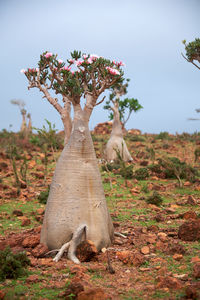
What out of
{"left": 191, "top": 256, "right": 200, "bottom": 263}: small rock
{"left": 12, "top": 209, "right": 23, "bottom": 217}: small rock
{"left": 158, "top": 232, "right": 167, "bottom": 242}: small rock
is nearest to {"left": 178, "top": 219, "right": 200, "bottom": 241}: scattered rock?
{"left": 158, "top": 232, "right": 167, "bottom": 242}: small rock

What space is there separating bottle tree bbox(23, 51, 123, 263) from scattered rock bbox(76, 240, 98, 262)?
7 cm

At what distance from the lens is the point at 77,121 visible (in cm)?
507

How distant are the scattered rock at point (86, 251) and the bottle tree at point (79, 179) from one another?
0.07 meters

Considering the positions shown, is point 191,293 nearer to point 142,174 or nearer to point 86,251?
point 86,251

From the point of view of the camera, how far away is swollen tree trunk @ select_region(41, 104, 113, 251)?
4672 mm

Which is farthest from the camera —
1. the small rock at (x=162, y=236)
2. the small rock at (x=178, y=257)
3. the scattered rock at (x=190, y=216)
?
the scattered rock at (x=190, y=216)

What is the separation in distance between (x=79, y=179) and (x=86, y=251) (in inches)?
A: 39.8

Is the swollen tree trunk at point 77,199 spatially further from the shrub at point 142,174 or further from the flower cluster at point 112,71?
the shrub at point 142,174

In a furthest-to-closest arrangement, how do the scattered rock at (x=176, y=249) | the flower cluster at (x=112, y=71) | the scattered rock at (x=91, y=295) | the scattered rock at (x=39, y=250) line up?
the flower cluster at (x=112, y=71), the scattered rock at (x=39, y=250), the scattered rock at (x=176, y=249), the scattered rock at (x=91, y=295)

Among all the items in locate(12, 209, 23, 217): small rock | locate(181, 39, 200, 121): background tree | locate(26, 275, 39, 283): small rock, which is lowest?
locate(12, 209, 23, 217): small rock

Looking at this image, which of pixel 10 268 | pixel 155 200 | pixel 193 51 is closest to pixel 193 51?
pixel 193 51

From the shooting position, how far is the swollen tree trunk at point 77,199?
4.67 metres

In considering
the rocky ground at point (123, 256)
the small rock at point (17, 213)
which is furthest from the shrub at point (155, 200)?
the small rock at point (17, 213)

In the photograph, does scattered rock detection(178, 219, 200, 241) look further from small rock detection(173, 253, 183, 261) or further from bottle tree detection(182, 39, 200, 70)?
bottle tree detection(182, 39, 200, 70)
